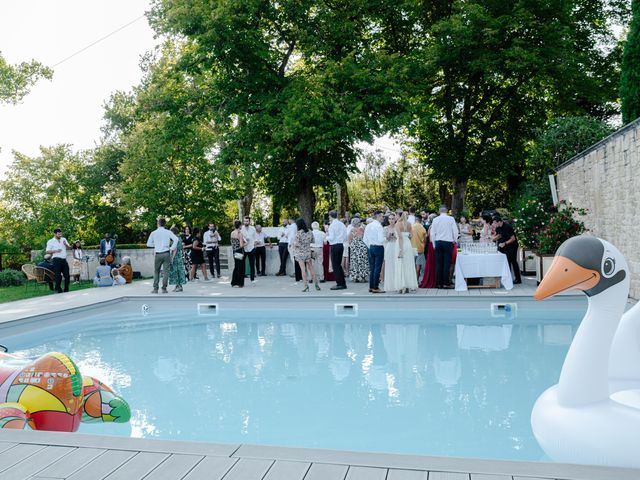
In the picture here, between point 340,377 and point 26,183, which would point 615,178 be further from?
point 26,183

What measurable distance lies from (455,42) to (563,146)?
19.4 ft

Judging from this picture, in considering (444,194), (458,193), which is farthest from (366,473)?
(444,194)

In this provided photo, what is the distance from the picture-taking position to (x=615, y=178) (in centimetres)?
1090

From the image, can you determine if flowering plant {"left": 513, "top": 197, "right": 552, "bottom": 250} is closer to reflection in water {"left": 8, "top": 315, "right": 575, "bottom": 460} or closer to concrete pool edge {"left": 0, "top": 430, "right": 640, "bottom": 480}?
reflection in water {"left": 8, "top": 315, "right": 575, "bottom": 460}

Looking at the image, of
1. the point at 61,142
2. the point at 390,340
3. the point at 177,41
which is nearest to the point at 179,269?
the point at 390,340

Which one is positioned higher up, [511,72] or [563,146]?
[511,72]

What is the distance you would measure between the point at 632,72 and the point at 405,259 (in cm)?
731

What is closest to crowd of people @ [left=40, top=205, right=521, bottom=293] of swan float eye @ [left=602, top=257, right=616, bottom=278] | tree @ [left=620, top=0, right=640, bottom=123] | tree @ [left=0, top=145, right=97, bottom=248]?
tree @ [left=620, top=0, right=640, bottom=123]

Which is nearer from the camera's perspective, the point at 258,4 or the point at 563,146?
the point at 563,146

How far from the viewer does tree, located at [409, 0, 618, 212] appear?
19.6m

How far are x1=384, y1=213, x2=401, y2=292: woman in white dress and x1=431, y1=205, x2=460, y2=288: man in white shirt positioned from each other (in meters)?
0.92

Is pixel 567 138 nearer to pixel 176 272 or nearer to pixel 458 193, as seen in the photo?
pixel 458 193

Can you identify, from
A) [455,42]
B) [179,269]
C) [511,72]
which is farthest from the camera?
[511,72]

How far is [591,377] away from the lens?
3.54 meters
